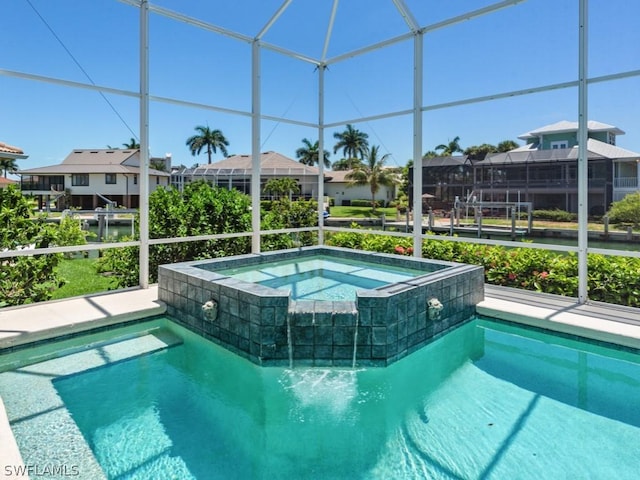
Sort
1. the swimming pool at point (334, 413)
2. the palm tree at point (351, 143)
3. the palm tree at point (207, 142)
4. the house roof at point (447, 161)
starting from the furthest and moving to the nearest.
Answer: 1. the palm tree at point (351, 143)
2. the palm tree at point (207, 142)
3. the house roof at point (447, 161)
4. the swimming pool at point (334, 413)

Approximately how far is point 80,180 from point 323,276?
19.0 ft

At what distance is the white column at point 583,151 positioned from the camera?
16.9ft

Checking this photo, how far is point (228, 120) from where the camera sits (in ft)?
25.6

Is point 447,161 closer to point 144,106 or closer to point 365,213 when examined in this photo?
point 144,106

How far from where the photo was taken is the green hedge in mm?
5312

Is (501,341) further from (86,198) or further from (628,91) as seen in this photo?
(86,198)

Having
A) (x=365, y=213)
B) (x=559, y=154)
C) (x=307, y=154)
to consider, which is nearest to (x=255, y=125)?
(x=559, y=154)

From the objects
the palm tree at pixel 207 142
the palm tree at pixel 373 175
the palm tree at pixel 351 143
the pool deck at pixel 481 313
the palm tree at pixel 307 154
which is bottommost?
the pool deck at pixel 481 313

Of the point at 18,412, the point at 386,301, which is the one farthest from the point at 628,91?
the point at 18,412

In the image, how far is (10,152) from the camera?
5559 millimetres

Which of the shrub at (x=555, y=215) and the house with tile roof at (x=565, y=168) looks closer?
the house with tile roof at (x=565, y=168)

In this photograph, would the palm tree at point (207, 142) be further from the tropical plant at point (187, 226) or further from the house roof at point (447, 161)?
the tropical plant at point (187, 226)

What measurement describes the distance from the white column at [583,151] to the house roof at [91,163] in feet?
21.0

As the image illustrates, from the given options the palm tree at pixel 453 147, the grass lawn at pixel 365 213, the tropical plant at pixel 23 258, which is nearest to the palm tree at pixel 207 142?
the grass lawn at pixel 365 213
